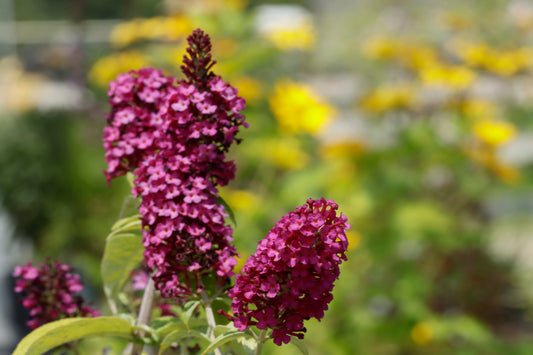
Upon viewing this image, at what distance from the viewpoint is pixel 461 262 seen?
9.70 feet

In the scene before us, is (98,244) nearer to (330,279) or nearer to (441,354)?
(441,354)

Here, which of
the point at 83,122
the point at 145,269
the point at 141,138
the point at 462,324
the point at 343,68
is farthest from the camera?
the point at 343,68

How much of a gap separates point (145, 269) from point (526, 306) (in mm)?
2764

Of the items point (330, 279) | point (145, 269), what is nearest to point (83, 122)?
point (145, 269)

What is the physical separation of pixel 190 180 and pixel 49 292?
0.21m

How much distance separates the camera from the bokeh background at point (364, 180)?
7.36 ft

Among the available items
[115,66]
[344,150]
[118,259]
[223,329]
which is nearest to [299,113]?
[344,150]

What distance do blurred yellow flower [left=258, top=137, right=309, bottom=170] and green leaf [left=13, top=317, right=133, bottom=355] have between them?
5.33 feet

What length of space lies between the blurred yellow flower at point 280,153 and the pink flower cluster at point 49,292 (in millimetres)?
1549

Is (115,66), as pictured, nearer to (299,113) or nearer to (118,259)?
(299,113)

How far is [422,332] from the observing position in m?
2.29

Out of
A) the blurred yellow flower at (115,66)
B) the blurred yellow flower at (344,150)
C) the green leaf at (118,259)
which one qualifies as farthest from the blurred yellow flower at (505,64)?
the green leaf at (118,259)

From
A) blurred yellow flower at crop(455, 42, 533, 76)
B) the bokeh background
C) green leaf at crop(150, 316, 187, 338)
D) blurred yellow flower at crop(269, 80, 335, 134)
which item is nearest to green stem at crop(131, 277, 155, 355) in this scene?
green leaf at crop(150, 316, 187, 338)

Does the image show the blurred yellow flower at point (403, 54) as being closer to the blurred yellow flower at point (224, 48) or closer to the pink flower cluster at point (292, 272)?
the blurred yellow flower at point (224, 48)
